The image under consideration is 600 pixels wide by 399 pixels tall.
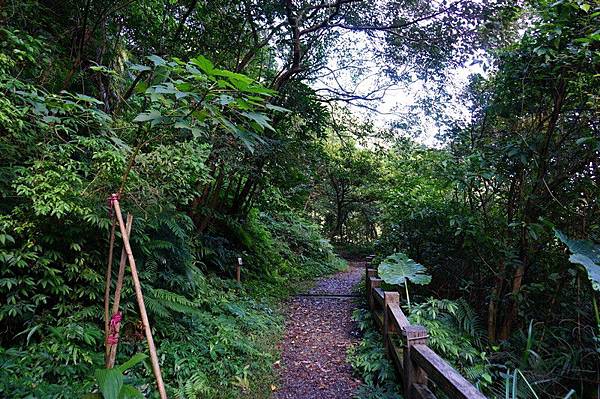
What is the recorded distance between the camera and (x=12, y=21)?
4.00m

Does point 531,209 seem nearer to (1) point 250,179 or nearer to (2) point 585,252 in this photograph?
(2) point 585,252

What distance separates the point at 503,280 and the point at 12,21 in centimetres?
710

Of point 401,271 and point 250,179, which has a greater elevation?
point 250,179

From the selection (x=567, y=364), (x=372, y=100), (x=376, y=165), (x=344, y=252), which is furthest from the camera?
(x=344, y=252)

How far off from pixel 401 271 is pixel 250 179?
413cm

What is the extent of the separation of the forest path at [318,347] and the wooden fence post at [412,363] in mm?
838

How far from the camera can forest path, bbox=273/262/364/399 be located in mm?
4098

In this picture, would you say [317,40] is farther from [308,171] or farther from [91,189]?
[91,189]

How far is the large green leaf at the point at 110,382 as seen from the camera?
2.11 metres

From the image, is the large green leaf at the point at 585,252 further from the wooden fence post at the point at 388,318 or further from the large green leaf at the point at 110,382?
the large green leaf at the point at 110,382

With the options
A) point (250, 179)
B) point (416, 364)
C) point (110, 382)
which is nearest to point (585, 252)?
point (416, 364)

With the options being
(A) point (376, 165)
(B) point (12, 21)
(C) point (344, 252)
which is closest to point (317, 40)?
(B) point (12, 21)

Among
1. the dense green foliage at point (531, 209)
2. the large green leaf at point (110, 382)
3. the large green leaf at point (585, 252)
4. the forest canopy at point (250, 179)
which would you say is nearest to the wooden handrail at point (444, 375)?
the forest canopy at point (250, 179)

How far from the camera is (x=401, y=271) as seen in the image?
18.4ft
